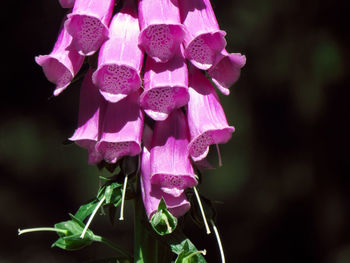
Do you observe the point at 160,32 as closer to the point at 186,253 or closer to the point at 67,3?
the point at 67,3

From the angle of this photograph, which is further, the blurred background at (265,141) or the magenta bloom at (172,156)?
the blurred background at (265,141)

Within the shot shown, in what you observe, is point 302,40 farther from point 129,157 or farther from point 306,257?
point 129,157

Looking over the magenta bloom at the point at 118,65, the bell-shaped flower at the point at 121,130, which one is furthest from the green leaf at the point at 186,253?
the magenta bloom at the point at 118,65

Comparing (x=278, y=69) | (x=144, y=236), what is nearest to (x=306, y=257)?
(x=278, y=69)

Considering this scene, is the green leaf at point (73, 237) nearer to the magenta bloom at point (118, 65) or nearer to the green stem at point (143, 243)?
the green stem at point (143, 243)

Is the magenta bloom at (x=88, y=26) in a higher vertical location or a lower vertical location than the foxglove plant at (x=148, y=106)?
higher

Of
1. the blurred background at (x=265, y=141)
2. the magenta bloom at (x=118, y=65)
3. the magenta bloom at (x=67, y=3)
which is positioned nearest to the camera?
the magenta bloom at (x=118, y=65)

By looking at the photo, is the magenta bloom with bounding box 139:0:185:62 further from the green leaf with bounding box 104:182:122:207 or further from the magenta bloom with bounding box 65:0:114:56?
the green leaf with bounding box 104:182:122:207

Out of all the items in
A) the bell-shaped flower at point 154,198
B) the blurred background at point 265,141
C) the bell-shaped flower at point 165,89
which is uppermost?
the bell-shaped flower at point 165,89

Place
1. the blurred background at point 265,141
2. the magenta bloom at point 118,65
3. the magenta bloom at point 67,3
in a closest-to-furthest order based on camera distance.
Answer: the magenta bloom at point 118,65, the magenta bloom at point 67,3, the blurred background at point 265,141
